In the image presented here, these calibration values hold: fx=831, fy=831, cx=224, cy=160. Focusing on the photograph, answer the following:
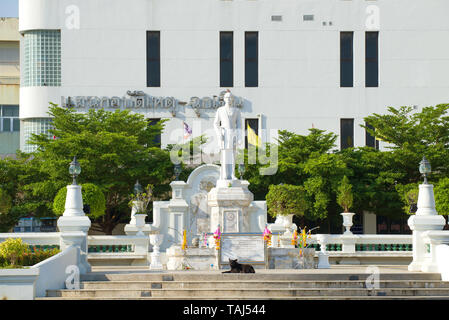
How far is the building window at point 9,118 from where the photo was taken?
49.0 meters

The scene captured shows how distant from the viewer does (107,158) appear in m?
35.5

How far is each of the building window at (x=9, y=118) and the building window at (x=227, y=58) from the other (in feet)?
42.3

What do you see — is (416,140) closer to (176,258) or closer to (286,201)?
(286,201)

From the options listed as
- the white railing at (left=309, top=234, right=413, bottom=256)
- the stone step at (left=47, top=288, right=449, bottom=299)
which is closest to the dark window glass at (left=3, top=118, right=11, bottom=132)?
the white railing at (left=309, top=234, right=413, bottom=256)

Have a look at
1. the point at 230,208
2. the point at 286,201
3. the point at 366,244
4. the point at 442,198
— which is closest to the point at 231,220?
the point at 230,208

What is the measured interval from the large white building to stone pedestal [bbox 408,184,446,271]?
2078 centimetres

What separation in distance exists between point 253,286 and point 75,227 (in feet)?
20.0

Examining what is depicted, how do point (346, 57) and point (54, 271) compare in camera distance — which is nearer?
point (54, 271)

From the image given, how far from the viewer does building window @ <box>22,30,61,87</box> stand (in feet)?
146

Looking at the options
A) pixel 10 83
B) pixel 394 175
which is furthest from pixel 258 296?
pixel 10 83

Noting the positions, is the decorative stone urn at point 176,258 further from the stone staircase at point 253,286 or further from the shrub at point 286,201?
the shrub at point 286,201

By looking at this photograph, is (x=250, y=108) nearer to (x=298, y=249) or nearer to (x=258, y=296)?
(x=298, y=249)

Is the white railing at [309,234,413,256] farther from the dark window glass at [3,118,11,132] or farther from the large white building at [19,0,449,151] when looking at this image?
the dark window glass at [3,118,11,132]

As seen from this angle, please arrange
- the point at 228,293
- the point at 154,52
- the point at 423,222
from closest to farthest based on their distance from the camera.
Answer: the point at 228,293, the point at 423,222, the point at 154,52
